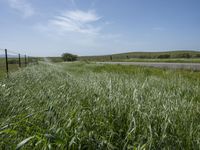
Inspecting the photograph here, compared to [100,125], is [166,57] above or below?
above

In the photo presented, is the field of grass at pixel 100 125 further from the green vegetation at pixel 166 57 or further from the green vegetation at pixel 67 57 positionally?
the green vegetation at pixel 67 57

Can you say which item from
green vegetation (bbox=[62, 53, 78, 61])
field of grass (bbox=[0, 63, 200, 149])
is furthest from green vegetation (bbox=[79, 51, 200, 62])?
field of grass (bbox=[0, 63, 200, 149])

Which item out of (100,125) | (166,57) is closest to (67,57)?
(166,57)

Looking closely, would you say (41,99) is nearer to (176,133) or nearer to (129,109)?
(129,109)

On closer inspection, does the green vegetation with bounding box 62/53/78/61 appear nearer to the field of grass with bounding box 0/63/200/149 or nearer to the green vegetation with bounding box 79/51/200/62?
the green vegetation with bounding box 79/51/200/62

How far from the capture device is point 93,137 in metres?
1.81

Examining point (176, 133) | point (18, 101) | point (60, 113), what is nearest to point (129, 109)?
point (176, 133)

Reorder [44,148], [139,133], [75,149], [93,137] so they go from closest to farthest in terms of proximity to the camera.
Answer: [44,148], [75,149], [93,137], [139,133]

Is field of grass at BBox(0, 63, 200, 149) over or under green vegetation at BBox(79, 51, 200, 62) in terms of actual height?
under

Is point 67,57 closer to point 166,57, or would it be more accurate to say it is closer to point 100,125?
point 166,57

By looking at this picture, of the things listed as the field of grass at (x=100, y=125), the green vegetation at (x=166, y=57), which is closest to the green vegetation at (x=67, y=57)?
the green vegetation at (x=166, y=57)

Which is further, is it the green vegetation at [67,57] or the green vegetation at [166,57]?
the green vegetation at [67,57]

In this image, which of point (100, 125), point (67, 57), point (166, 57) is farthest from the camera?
point (67, 57)

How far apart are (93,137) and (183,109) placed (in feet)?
4.24
